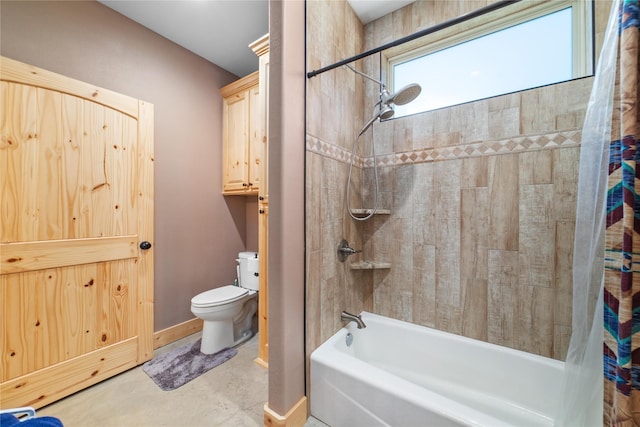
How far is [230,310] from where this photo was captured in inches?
82.5

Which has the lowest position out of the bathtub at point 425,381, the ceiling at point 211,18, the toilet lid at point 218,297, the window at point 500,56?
the bathtub at point 425,381

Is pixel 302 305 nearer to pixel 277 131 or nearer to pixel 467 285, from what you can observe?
pixel 277 131

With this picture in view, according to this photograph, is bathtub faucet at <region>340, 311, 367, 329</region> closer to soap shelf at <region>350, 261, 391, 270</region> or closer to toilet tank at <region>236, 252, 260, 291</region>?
soap shelf at <region>350, 261, 391, 270</region>

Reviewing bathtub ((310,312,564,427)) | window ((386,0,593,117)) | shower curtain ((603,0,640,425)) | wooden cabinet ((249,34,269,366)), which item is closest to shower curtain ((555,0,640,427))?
shower curtain ((603,0,640,425))

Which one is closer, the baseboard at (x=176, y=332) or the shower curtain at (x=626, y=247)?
the shower curtain at (x=626, y=247)

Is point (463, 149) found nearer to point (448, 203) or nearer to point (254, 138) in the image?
point (448, 203)

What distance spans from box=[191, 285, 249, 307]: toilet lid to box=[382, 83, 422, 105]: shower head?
191cm

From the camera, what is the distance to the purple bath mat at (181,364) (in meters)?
1.73

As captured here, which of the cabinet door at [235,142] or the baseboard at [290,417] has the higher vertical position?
the cabinet door at [235,142]

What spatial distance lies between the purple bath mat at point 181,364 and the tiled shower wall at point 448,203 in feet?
3.31

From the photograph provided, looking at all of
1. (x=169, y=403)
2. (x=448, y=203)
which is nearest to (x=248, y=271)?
(x=169, y=403)

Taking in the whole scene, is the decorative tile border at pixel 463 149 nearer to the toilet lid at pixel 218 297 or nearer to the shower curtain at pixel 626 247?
the shower curtain at pixel 626 247

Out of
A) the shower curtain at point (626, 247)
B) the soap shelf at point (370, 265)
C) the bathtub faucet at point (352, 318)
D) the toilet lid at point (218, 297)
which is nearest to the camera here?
the shower curtain at point (626, 247)

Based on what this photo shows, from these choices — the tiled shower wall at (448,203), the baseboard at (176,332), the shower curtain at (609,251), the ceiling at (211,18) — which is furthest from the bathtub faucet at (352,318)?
the ceiling at (211,18)
